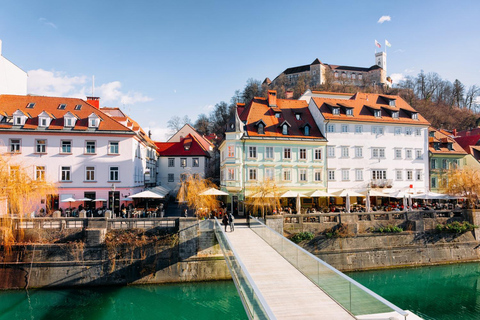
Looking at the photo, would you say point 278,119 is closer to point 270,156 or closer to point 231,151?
point 270,156

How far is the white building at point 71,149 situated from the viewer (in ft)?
90.5

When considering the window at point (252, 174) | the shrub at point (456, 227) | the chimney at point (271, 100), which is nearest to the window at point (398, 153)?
the shrub at point (456, 227)

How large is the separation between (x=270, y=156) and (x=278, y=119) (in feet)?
15.8

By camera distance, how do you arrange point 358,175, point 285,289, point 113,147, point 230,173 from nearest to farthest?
point 285,289
point 113,147
point 230,173
point 358,175

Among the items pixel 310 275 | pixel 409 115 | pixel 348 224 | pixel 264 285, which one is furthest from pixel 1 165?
pixel 409 115

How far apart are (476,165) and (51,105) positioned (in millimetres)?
49442

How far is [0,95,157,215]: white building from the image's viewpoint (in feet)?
90.5

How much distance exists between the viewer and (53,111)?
98.2 feet

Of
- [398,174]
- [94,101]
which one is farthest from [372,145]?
[94,101]

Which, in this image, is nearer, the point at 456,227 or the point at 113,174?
the point at 456,227

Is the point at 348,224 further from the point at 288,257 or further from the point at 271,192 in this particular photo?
the point at 288,257

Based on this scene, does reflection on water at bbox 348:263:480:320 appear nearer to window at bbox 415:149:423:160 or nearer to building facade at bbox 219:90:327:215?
building facade at bbox 219:90:327:215

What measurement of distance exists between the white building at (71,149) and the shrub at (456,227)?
27906 millimetres

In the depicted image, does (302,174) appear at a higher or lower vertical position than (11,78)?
lower
